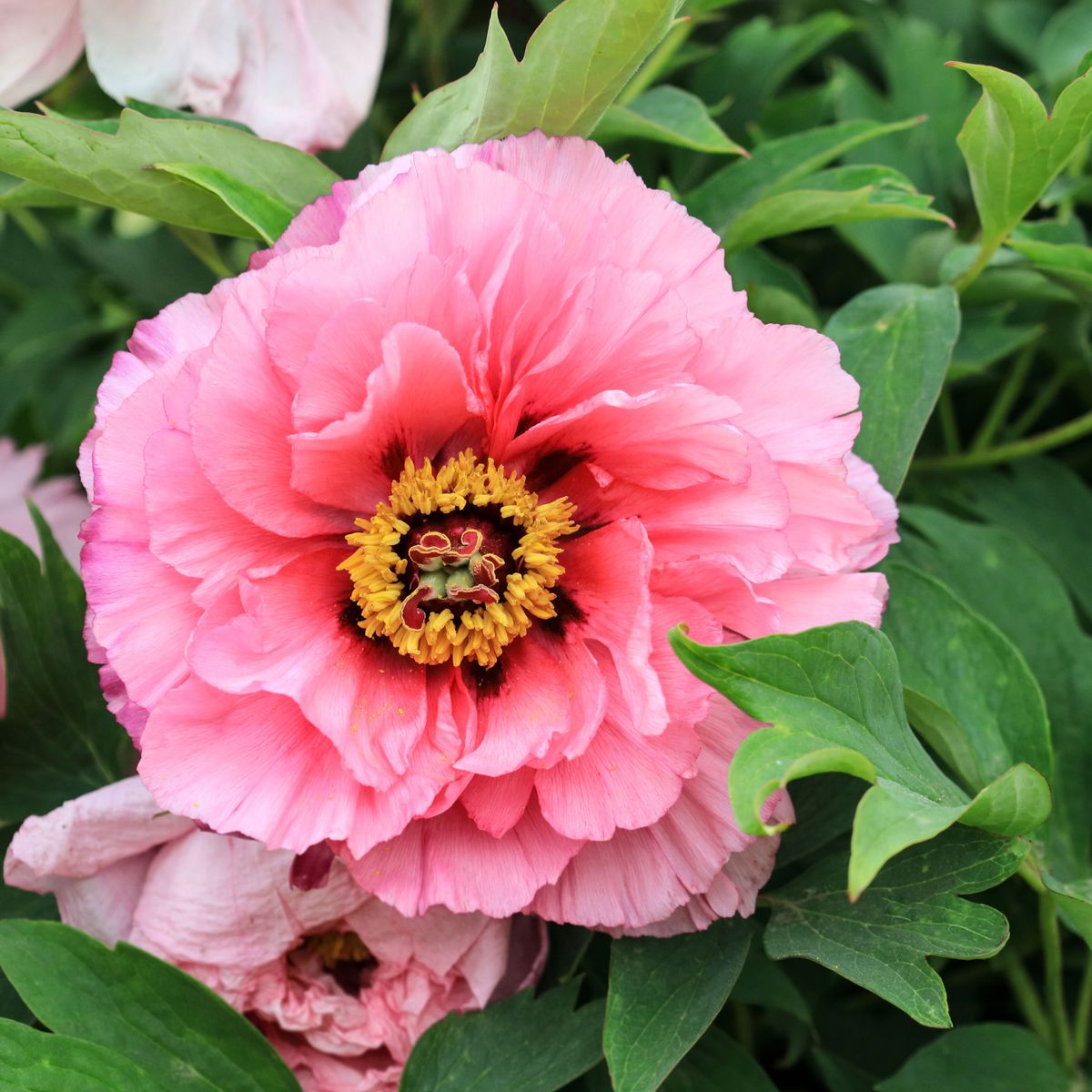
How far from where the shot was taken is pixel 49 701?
581 millimetres

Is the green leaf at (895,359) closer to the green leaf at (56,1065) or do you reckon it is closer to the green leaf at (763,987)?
the green leaf at (763,987)

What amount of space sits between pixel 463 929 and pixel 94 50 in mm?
437

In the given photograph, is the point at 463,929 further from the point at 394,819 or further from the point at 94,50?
the point at 94,50

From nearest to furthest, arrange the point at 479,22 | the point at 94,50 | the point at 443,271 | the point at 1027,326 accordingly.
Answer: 1. the point at 443,271
2. the point at 94,50
3. the point at 1027,326
4. the point at 479,22

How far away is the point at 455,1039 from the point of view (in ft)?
1.67

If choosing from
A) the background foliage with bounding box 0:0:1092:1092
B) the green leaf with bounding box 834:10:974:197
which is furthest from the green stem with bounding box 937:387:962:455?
the green leaf with bounding box 834:10:974:197

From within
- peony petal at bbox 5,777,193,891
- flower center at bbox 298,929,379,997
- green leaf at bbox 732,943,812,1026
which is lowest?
green leaf at bbox 732,943,812,1026

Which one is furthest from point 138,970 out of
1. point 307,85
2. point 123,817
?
point 307,85

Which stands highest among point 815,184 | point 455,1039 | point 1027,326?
point 815,184

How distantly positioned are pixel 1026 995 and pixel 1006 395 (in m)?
0.35

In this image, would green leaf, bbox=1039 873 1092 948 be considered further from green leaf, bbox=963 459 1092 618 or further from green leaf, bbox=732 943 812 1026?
green leaf, bbox=963 459 1092 618

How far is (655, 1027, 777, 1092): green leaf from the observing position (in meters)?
0.53

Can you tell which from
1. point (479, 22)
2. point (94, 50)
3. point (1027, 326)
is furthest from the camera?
point (479, 22)

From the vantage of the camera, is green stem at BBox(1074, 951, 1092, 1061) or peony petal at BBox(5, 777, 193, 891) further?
green stem at BBox(1074, 951, 1092, 1061)
